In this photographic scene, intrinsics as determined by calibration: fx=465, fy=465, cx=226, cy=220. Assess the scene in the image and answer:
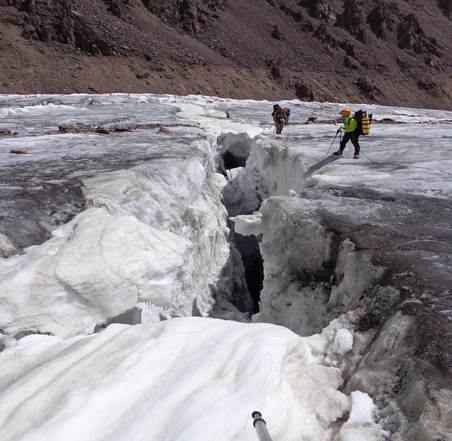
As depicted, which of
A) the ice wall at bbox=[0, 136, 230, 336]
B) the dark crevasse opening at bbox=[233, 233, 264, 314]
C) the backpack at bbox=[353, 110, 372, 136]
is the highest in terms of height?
the backpack at bbox=[353, 110, 372, 136]

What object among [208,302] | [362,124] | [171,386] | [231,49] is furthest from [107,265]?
[231,49]

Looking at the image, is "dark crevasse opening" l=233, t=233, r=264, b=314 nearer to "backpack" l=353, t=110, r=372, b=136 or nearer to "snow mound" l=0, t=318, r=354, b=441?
"backpack" l=353, t=110, r=372, b=136

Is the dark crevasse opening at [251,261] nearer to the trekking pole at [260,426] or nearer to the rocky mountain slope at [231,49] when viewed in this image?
the trekking pole at [260,426]

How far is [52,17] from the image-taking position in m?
35.6

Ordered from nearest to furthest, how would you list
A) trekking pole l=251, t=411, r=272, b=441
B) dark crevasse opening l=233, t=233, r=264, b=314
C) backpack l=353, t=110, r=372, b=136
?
1. trekking pole l=251, t=411, r=272, b=441
2. backpack l=353, t=110, r=372, b=136
3. dark crevasse opening l=233, t=233, r=264, b=314

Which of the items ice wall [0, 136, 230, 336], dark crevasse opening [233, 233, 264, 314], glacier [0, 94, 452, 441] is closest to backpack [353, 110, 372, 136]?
Result: glacier [0, 94, 452, 441]

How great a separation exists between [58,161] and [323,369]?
6683 millimetres

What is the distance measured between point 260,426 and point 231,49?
45531mm

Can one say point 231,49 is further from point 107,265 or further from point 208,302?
point 107,265

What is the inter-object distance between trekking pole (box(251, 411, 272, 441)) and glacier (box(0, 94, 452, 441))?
0.53 ft

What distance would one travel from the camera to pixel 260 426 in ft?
8.18

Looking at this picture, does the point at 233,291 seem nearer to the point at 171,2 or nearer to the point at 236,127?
the point at 236,127

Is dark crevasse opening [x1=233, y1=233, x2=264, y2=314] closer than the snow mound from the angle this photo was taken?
No

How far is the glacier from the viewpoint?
2857 millimetres
